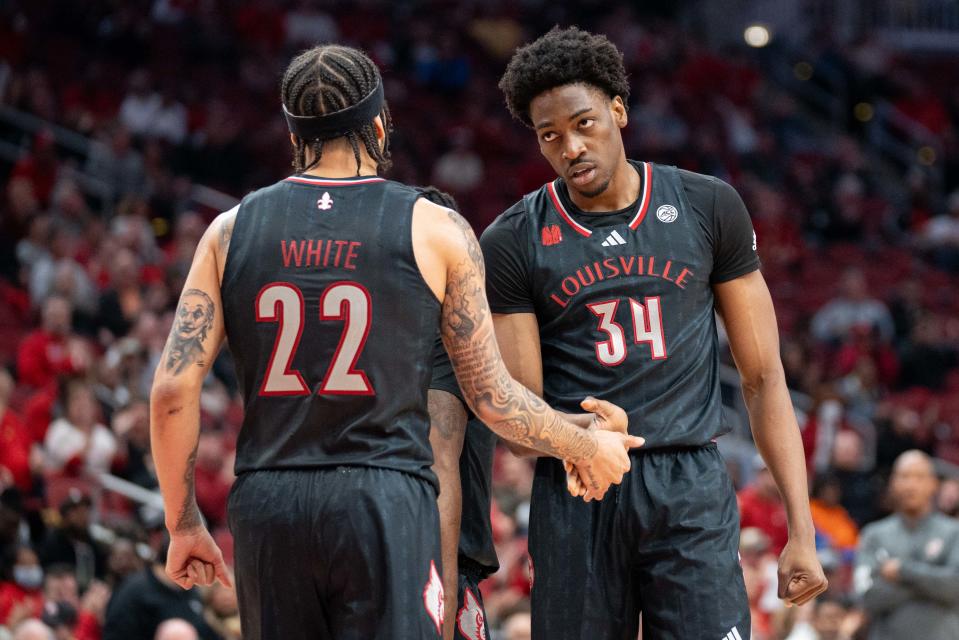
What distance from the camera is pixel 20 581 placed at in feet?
30.0

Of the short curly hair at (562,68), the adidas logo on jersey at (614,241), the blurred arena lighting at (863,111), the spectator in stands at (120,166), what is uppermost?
the blurred arena lighting at (863,111)

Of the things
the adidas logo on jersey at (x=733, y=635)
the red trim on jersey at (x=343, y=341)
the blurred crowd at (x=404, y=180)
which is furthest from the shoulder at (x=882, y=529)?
the red trim on jersey at (x=343, y=341)

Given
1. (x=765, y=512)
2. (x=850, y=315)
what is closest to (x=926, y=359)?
(x=850, y=315)

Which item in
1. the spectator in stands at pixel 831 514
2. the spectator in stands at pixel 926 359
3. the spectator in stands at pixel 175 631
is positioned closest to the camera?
the spectator in stands at pixel 175 631

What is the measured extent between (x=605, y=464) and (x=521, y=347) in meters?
0.56

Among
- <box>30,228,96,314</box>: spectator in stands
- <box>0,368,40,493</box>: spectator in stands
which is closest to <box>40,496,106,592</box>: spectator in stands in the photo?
<box>0,368,40,493</box>: spectator in stands

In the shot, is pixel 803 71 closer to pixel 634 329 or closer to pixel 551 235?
pixel 551 235

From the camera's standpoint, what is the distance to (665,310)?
4.75 metres

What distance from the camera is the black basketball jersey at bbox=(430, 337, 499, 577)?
5.12 meters

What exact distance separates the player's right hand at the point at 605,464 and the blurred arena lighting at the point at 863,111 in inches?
698

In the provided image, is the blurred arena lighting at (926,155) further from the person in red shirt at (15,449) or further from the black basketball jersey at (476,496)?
the black basketball jersey at (476,496)

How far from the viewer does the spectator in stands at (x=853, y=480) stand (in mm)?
12938

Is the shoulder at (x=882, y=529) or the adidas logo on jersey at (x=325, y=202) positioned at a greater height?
the adidas logo on jersey at (x=325, y=202)

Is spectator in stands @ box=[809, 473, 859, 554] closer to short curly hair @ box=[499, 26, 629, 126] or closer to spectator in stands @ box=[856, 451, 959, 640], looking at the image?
spectator in stands @ box=[856, 451, 959, 640]
